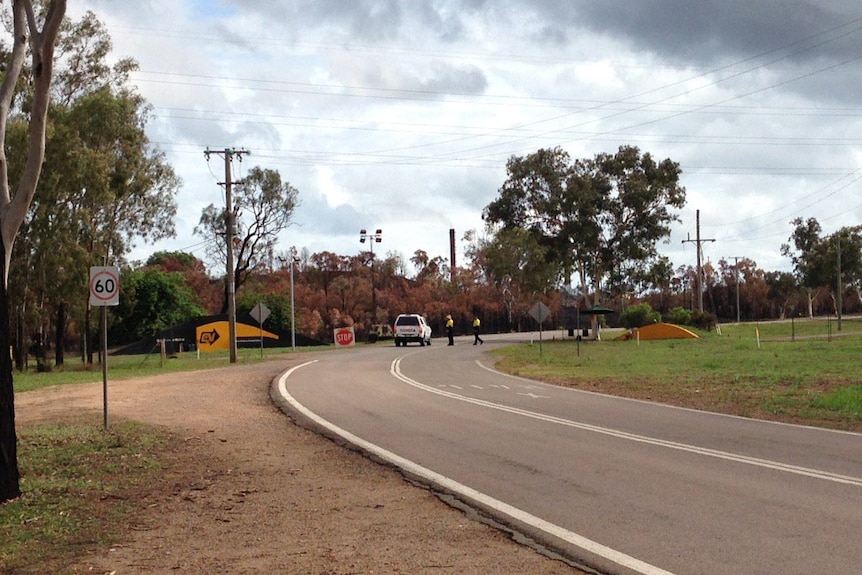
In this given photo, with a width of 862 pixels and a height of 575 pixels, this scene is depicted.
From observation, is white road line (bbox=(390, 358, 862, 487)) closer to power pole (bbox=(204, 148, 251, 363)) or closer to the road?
the road

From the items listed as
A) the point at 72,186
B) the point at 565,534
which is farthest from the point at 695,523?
the point at 72,186

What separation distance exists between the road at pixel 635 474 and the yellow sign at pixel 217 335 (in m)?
29.1

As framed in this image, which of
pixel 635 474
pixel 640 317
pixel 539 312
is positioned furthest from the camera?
pixel 640 317

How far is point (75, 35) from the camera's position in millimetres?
38781

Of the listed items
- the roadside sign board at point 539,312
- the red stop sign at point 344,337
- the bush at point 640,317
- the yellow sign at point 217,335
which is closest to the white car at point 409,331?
the red stop sign at point 344,337

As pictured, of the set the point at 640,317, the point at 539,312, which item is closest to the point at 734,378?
the point at 539,312

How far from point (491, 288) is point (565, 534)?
92.6 metres

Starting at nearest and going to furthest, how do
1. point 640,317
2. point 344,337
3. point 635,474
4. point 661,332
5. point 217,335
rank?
point 635,474
point 217,335
point 344,337
point 661,332
point 640,317

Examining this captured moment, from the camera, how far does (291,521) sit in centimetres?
791

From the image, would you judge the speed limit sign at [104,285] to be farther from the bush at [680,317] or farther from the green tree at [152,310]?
the green tree at [152,310]

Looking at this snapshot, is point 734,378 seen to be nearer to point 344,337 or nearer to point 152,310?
point 344,337

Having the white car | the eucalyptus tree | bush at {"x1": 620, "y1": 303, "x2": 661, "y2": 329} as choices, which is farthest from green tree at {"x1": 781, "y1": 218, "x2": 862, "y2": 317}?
the eucalyptus tree

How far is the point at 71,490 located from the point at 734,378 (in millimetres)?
18678

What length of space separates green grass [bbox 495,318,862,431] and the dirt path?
28.2ft
